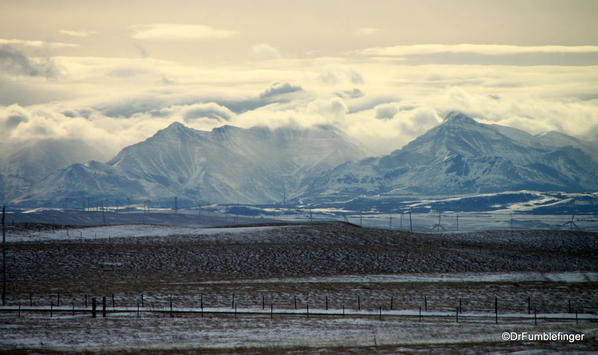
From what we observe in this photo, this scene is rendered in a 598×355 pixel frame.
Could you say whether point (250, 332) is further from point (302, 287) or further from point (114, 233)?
point (114, 233)

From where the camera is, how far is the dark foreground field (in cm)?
6688

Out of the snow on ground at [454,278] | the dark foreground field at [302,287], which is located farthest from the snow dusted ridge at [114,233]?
the snow on ground at [454,278]

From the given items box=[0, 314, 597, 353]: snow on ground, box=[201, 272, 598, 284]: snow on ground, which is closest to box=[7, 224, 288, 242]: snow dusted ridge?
box=[201, 272, 598, 284]: snow on ground

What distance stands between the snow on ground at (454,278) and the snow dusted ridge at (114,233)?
47.7m

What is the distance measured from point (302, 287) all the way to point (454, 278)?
2920 cm

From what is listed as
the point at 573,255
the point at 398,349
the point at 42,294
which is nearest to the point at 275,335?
the point at 398,349

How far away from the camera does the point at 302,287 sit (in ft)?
358

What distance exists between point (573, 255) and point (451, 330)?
339 ft

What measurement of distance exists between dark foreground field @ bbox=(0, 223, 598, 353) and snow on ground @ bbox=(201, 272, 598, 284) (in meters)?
0.31

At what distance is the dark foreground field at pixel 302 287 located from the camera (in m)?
66.9

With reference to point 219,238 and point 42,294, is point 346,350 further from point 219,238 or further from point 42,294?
point 219,238

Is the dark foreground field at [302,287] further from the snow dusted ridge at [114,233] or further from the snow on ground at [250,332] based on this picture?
the snow dusted ridge at [114,233]

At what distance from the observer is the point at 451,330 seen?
235 ft

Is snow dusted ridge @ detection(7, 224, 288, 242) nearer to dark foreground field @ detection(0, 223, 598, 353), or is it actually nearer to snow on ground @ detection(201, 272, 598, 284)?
dark foreground field @ detection(0, 223, 598, 353)
